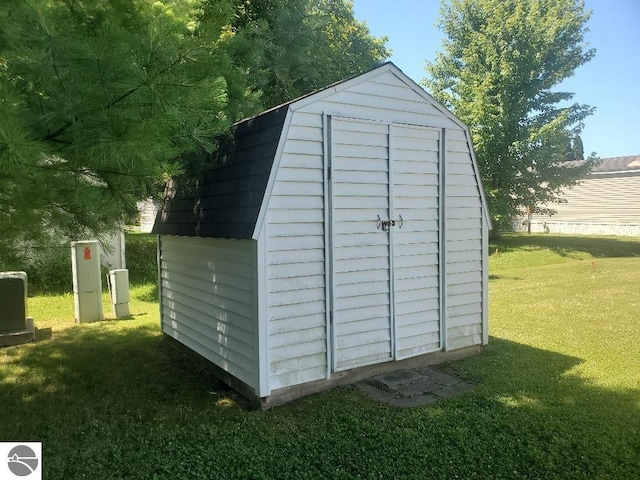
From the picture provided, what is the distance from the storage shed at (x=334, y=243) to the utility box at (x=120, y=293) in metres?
3.21

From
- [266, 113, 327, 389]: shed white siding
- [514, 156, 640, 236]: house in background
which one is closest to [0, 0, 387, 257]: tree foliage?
[266, 113, 327, 389]: shed white siding

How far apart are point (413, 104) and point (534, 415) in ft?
10.8

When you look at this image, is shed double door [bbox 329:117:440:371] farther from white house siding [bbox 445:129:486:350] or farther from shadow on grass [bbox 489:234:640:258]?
shadow on grass [bbox 489:234:640:258]

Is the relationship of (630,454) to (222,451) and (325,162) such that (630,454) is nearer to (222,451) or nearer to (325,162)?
(222,451)

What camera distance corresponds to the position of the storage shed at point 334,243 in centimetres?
431

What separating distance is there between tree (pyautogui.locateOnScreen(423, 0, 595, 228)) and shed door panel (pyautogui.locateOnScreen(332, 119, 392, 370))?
50.2 feet

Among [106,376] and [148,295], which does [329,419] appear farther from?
[148,295]

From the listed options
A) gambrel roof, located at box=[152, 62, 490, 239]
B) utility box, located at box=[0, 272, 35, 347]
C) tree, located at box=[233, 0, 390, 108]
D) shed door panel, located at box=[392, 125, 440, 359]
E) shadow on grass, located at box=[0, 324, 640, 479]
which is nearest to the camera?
shadow on grass, located at box=[0, 324, 640, 479]

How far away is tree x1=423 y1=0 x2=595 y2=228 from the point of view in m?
18.9

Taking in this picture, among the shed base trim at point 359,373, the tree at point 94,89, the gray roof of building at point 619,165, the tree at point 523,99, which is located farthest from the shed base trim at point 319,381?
the gray roof of building at point 619,165

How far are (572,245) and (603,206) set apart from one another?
8414 mm

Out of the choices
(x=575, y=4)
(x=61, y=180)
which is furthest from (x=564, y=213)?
(x=61, y=180)

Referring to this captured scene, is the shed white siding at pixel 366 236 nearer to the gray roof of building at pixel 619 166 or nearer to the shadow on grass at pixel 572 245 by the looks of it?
the shadow on grass at pixel 572 245

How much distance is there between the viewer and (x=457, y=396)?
4586 mm
